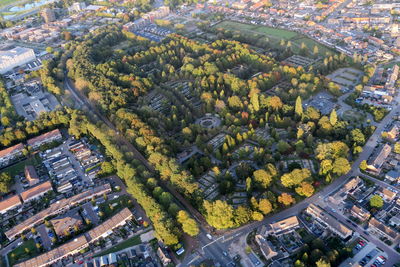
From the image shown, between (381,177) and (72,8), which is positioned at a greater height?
(72,8)

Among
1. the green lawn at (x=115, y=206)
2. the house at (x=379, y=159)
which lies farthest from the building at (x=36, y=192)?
the house at (x=379, y=159)

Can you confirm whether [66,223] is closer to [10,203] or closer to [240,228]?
[10,203]

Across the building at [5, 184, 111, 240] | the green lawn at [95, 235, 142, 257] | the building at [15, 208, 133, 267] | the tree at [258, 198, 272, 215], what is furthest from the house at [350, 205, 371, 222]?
the building at [5, 184, 111, 240]

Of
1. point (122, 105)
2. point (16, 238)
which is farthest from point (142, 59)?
point (16, 238)

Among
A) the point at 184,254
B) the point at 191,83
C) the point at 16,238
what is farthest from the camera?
the point at 191,83

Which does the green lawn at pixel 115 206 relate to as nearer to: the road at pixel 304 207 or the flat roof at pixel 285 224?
the road at pixel 304 207

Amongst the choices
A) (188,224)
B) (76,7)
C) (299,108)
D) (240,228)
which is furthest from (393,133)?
(76,7)

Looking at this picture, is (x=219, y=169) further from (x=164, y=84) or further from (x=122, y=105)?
(x=164, y=84)
